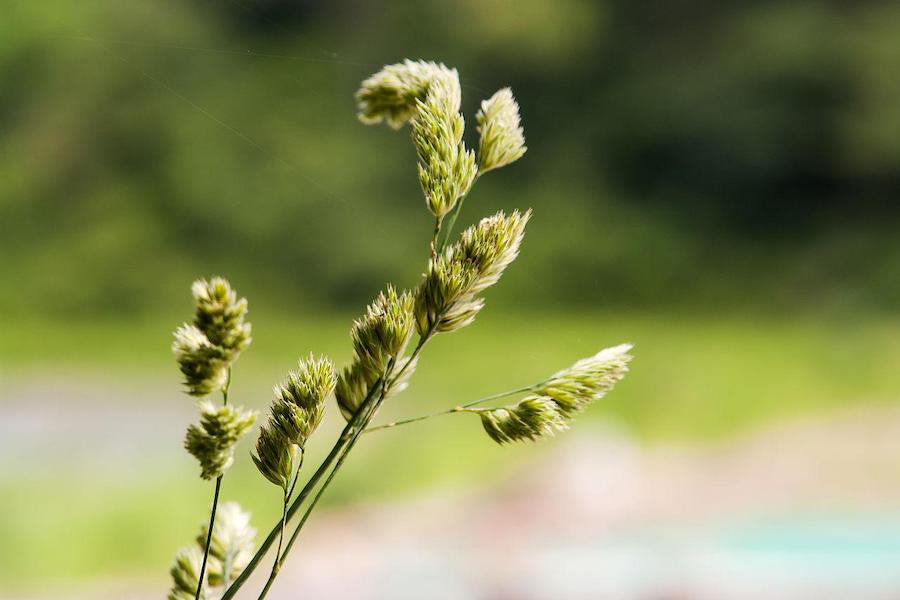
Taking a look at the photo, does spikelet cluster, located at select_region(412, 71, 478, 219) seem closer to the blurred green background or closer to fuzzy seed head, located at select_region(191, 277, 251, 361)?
fuzzy seed head, located at select_region(191, 277, 251, 361)

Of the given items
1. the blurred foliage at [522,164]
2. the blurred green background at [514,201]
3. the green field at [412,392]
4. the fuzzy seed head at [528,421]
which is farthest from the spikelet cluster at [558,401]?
the blurred foliage at [522,164]

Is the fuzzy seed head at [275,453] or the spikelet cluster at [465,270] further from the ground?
the spikelet cluster at [465,270]

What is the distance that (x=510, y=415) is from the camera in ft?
0.72

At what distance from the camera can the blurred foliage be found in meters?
3.32

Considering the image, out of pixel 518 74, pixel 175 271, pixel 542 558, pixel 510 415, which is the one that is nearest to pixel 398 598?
pixel 542 558

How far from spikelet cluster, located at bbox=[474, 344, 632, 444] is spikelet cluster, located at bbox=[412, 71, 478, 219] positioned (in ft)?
0.15

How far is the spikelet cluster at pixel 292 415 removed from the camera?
0.21 metres

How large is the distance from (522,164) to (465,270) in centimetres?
301

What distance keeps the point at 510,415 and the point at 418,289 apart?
34 millimetres

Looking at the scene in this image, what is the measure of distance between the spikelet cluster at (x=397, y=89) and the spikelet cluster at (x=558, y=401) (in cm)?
7

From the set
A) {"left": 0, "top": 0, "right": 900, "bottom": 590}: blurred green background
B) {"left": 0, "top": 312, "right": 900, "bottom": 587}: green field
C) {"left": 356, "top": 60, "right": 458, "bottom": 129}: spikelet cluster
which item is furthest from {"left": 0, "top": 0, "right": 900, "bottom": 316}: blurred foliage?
{"left": 356, "top": 60, "right": 458, "bottom": 129}: spikelet cluster

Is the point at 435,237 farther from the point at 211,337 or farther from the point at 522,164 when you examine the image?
the point at 522,164

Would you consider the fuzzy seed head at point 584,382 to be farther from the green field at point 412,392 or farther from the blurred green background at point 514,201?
the blurred green background at point 514,201

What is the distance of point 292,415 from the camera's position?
0.21 meters
